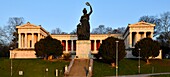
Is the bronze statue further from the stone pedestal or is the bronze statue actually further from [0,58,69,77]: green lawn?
[0,58,69,77]: green lawn

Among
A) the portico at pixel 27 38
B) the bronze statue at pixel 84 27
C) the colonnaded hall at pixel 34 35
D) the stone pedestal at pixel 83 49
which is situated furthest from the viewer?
the colonnaded hall at pixel 34 35

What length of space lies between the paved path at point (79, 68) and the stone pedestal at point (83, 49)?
10.8ft

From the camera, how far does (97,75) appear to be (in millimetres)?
51406

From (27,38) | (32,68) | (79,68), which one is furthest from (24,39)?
(79,68)

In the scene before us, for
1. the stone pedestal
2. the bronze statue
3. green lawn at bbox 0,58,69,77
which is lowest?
green lawn at bbox 0,58,69,77

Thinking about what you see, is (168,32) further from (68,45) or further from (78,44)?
(78,44)

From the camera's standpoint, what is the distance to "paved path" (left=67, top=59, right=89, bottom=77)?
49.2 meters

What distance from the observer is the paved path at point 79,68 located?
161 feet

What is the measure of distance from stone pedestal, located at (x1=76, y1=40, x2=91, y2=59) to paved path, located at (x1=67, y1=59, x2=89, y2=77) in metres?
3.30

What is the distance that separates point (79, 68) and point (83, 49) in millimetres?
10599

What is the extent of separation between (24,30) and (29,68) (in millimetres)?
39579

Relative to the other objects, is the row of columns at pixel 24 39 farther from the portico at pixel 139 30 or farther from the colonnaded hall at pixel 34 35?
the portico at pixel 139 30

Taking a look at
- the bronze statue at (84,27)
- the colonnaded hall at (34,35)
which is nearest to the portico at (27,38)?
the colonnaded hall at (34,35)

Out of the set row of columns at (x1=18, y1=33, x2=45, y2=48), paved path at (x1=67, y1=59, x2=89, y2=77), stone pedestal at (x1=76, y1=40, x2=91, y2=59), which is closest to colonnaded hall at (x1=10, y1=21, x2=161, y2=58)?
row of columns at (x1=18, y1=33, x2=45, y2=48)
